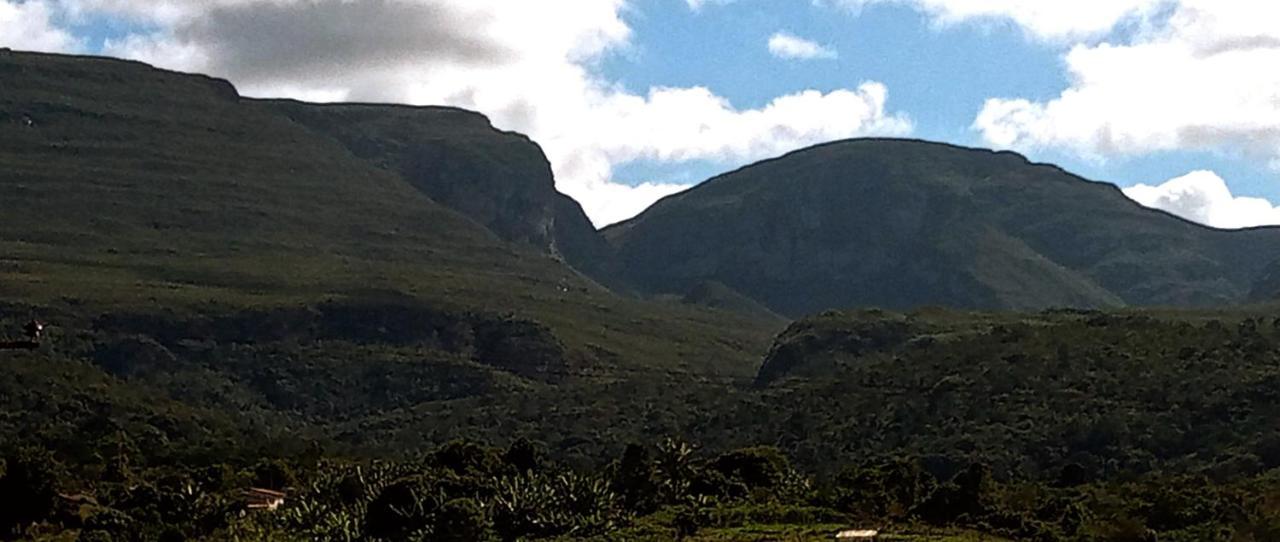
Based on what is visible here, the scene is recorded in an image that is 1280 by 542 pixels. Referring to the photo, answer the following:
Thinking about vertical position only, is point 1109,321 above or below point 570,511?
above

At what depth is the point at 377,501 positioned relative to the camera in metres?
48.8

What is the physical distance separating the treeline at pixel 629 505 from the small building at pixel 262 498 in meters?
0.77

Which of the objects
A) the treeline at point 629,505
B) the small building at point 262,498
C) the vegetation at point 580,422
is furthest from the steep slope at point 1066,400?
the small building at point 262,498

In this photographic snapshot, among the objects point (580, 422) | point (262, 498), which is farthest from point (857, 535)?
point (580, 422)

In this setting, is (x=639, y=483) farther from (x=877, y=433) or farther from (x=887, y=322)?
(x=887, y=322)

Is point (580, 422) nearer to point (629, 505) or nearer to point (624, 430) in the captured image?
point (624, 430)

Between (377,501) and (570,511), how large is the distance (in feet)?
20.9

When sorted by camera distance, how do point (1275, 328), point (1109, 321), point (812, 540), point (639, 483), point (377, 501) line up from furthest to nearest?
point (1109, 321) → point (1275, 328) → point (639, 483) → point (377, 501) → point (812, 540)

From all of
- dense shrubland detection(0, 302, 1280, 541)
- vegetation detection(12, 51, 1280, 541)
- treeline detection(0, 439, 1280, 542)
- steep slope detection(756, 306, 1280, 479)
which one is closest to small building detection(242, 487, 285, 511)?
treeline detection(0, 439, 1280, 542)

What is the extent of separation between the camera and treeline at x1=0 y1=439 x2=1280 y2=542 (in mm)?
47562

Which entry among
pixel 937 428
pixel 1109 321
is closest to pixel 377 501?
pixel 937 428

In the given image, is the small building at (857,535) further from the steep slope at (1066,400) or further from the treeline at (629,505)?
the steep slope at (1066,400)

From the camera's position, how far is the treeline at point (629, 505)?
4756 centimetres

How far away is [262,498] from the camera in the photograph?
226ft
